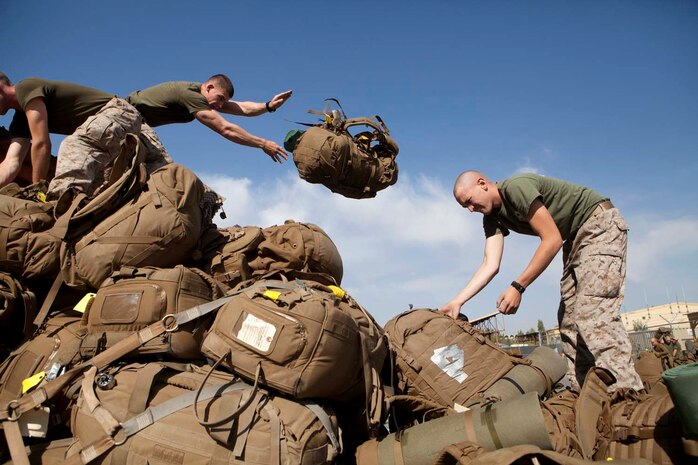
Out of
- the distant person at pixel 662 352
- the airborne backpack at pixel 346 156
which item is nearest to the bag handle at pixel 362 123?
the airborne backpack at pixel 346 156

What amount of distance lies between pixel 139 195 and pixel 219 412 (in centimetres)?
183

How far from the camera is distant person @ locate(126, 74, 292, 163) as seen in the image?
488 cm

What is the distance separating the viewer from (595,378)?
299 centimetres

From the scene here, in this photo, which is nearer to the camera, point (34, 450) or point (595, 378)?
point (34, 450)

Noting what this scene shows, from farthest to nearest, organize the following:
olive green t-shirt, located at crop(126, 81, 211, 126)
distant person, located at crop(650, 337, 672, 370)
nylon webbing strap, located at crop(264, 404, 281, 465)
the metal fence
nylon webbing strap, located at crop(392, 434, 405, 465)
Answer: the metal fence
distant person, located at crop(650, 337, 672, 370)
olive green t-shirt, located at crop(126, 81, 211, 126)
nylon webbing strap, located at crop(392, 434, 405, 465)
nylon webbing strap, located at crop(264, 404, 281, 465)

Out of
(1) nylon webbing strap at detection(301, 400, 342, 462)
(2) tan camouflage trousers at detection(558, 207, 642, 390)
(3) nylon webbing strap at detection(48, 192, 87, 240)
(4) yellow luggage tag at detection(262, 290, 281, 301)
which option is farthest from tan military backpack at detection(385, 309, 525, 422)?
(3) nylon webbing strap at detection(48, 192, 87, 240)

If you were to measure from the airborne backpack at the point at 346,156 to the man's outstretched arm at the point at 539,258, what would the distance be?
1.94 meters

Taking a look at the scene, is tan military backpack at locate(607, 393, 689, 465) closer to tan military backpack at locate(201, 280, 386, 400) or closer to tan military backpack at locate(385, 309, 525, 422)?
tan military backpack at locate(385, 309, 525, 422)

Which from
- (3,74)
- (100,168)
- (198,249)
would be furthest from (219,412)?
(3,74)

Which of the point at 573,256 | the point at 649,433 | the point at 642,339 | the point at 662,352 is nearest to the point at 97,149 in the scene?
the point at 573,256

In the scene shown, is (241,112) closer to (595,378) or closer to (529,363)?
(529,363)

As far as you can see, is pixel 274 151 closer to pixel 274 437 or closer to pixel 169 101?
pixel 169 101

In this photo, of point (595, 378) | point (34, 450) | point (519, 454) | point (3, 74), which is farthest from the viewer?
Answer: point (3, 74)

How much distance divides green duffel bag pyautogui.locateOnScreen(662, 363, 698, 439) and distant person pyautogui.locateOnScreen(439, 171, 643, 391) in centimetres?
134
